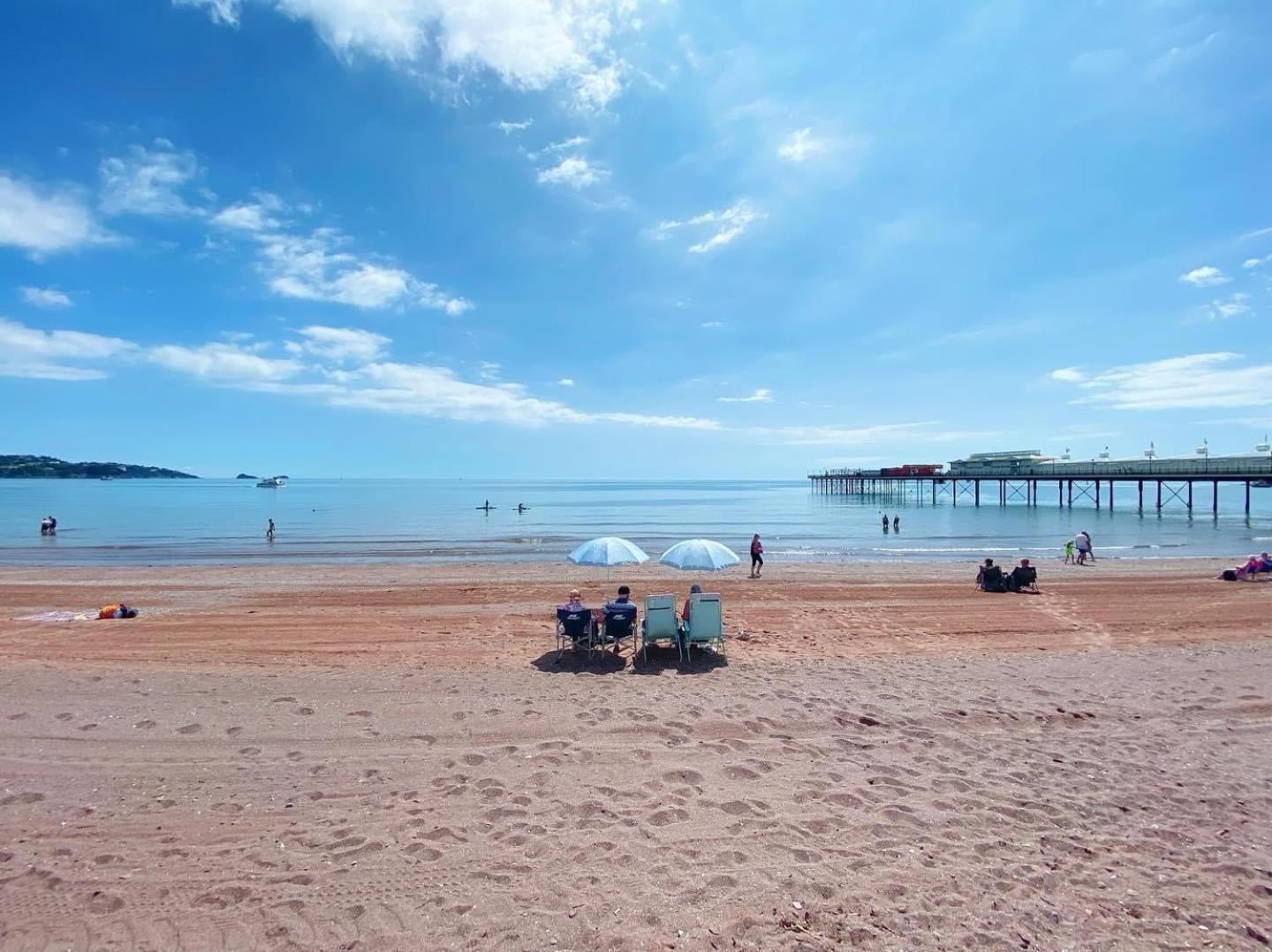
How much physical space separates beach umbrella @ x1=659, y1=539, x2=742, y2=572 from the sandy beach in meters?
1.48

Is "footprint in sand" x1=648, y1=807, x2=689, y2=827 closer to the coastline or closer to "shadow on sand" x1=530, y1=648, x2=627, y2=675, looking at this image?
"shadow on sand" x1=530, y1=648, x2=627, y2=675

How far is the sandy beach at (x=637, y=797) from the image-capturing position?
3.50m

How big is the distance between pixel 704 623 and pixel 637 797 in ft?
14.3

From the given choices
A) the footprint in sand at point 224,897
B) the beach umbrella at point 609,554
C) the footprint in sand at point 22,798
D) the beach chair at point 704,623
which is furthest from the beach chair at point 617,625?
the footprint in sand at point 22,798

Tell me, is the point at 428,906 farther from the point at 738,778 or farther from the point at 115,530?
the point at 115,530

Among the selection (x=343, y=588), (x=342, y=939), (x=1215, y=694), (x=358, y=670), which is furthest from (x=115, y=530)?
(x=1215, y=694)

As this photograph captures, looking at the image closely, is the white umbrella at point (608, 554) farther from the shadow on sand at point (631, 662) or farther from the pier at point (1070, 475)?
the pier at point (1070, 475)

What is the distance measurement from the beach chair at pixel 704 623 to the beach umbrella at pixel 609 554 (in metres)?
1.46

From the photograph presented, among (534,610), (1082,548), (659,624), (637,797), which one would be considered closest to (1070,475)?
(1082,548)

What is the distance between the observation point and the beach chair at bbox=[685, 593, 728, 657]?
8.99 meters

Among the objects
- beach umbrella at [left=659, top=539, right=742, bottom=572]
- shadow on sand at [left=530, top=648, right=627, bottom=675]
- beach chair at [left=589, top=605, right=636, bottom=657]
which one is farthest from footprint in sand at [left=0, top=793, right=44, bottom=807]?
beach umbrella at [left=659, top=539, right=742, bottom=572]

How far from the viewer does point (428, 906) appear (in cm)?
360

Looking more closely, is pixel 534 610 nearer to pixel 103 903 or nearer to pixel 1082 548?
pixel 103 903

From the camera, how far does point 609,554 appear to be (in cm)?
1059
